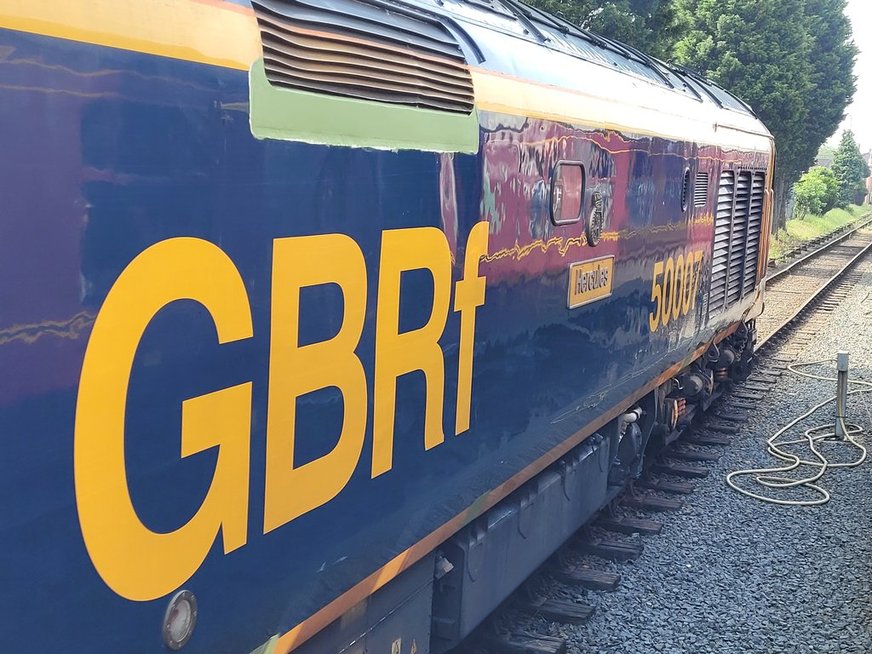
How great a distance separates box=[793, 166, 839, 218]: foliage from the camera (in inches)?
1738

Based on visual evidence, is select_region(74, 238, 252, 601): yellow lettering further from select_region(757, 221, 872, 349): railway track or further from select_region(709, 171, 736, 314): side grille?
select_region(757, 221, 872, 349): railway track

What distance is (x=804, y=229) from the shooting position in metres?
38.9

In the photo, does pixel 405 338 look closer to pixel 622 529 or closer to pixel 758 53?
pixel 622 529

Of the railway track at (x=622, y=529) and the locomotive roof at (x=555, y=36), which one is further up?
the locomotive roof at (x=555, y=36)

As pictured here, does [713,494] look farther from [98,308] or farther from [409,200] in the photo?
[98,308]

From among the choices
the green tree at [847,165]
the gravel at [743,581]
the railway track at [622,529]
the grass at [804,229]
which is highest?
the green tree at [847,165]

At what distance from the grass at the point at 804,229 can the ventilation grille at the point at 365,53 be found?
23433 millimetres

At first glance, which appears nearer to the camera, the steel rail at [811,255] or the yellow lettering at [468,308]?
the yellow lettering at [468,308]

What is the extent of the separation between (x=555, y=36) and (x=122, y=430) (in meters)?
3.97

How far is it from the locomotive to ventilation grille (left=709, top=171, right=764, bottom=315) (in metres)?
3.66

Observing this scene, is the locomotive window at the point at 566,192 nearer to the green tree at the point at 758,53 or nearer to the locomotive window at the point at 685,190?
the locomotive window at the point at 685,190

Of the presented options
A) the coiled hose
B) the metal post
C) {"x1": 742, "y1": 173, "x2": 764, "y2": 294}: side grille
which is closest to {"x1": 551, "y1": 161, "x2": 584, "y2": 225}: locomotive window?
the coiled hose

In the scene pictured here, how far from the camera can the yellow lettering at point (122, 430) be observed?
193 centimetres

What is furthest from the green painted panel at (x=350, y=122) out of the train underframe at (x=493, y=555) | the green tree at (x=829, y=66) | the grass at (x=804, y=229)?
the green tree at (x=829, y=66)
